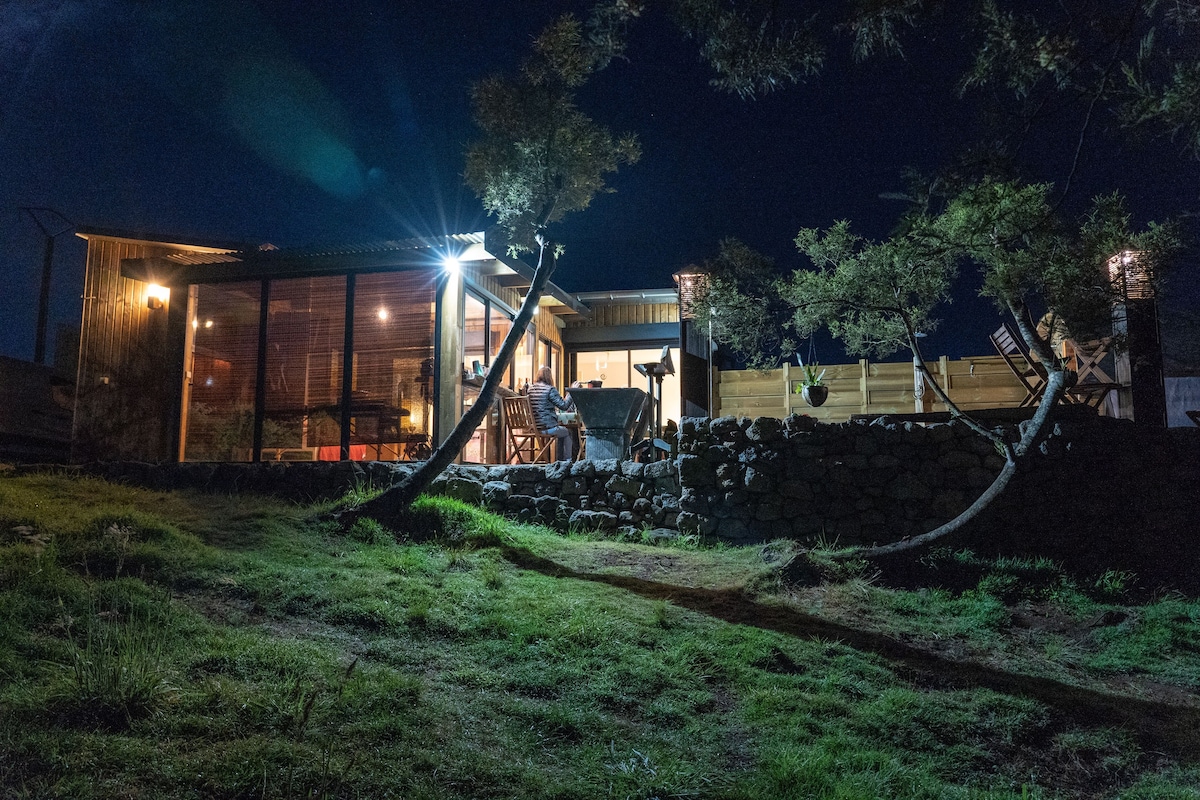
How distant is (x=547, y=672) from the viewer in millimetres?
4039

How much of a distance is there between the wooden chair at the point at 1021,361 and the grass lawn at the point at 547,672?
329 cm

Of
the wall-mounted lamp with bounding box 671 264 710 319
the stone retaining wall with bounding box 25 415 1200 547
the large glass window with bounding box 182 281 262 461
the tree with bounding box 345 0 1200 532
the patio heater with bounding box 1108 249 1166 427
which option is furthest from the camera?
the large glass window with bounding box 182 281 262 461

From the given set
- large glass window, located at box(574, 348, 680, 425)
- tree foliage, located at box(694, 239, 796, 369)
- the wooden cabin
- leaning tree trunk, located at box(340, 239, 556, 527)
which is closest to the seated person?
the wooden cabin

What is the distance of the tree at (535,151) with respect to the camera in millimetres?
7156

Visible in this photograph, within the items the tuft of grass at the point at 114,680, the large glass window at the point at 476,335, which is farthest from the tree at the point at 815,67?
the large glass window at the point at 476,335

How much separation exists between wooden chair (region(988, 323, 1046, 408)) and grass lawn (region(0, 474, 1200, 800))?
10.8 ft

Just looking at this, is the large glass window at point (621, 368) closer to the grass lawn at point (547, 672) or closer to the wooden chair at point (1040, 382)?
the wooden chair at point (1040, 382)

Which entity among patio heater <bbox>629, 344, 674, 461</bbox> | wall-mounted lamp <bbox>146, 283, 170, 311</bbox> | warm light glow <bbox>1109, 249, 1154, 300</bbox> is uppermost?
wall-mounted lamp <bbox>146, 283, 170, 311</bbox>

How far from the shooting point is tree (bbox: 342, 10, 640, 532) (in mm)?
7156

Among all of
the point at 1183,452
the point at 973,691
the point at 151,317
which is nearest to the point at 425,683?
the point at 973,691

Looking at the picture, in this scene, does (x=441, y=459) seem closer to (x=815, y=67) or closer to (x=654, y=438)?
(x=654, y=438)

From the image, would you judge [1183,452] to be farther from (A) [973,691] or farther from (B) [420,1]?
(B) [420,1]

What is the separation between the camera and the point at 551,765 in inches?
120

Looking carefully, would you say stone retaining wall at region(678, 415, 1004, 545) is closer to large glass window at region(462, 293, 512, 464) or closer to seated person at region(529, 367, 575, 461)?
seated person at region(529, 367, 575, 461)
